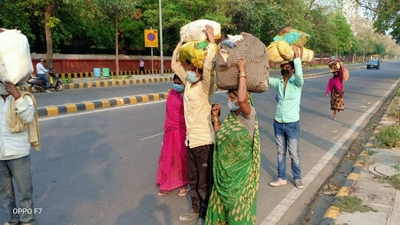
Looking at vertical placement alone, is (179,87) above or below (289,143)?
above

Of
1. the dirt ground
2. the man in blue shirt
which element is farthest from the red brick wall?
the man in blue shirt

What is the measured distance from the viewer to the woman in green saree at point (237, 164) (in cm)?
260

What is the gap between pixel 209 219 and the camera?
2773mm

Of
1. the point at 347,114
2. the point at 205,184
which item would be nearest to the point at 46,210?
the point at 205,184

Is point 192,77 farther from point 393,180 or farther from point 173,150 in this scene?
point 393,180

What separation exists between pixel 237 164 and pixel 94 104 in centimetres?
956

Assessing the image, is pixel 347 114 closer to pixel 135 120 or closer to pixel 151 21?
pixel 135 120

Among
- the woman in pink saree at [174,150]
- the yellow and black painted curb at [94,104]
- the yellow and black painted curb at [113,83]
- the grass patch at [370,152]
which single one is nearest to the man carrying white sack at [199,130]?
the woman in pink saree at [174,150]

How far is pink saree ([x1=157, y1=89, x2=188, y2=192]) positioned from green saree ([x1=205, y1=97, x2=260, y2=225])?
1.53 m

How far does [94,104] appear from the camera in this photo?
37.5 ft

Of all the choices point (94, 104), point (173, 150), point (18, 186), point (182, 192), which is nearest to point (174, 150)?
point (173, 150)

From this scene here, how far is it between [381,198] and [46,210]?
378 cm

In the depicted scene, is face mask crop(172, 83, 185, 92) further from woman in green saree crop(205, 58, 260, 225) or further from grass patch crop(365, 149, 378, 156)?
grass patch crop(365, 149, 378, 156)

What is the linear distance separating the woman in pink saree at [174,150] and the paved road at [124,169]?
180 millimetres
